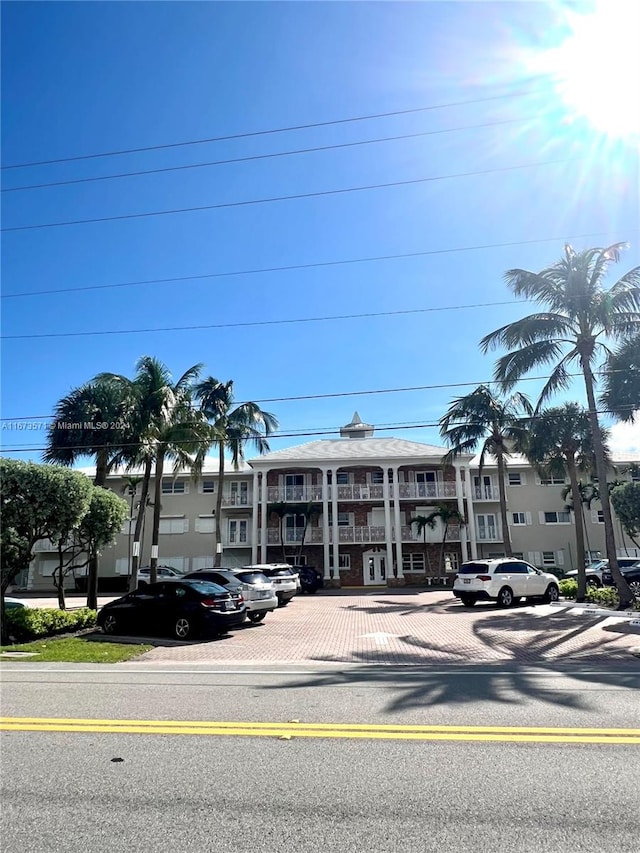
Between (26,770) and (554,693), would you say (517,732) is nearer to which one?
(554,693)

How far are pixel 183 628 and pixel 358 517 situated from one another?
24746 millimetres

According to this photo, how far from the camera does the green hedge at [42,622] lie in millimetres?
13281

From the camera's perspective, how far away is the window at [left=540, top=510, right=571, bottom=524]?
36.8m

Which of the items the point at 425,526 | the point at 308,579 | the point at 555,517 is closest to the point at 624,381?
the point at 425,526

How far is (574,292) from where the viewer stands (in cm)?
1844

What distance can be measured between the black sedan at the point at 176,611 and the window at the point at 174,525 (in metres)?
24.0

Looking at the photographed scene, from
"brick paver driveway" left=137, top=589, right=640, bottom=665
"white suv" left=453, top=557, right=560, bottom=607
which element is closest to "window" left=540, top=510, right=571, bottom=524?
"white suv" left=453, top=557, right=560, bottom=607

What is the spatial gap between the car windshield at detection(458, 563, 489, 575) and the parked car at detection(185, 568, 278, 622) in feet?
25.7

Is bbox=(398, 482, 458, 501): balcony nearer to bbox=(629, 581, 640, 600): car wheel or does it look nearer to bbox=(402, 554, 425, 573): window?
bbox=(402, 554, 425, 573): window

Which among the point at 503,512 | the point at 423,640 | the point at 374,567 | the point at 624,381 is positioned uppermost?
the point at 624,381

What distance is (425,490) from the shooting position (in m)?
35.7

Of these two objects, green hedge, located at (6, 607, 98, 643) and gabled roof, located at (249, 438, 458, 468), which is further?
gabled roof, located at (249, 438, 458, 468)

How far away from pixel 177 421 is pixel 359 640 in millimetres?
12705

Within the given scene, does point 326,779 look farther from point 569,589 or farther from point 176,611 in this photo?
point 569,589
